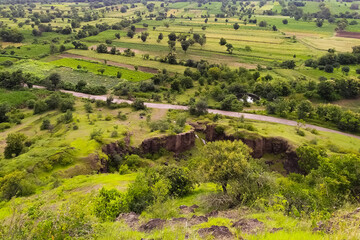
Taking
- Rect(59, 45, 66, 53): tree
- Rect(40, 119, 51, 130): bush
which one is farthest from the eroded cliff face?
Rect(59, 45, 66, 53): tree

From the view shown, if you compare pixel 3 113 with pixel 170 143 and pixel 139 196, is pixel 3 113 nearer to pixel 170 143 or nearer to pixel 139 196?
pixel 170 143

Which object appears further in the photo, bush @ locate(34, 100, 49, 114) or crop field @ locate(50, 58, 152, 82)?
crop field @ locate(50, 58, 152, 82)

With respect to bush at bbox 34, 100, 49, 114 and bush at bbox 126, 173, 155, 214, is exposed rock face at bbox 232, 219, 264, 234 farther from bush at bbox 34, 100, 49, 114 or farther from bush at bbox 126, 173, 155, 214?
bush at bbox 34, 100, 49, 114

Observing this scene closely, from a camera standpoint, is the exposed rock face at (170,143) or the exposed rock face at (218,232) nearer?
the exposed rock face at (218,232)

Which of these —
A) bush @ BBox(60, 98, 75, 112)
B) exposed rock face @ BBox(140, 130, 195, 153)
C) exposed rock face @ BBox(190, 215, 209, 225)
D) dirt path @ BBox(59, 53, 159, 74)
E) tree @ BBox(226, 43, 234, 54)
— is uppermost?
tree @ BBox(226, 43, 234, 54)

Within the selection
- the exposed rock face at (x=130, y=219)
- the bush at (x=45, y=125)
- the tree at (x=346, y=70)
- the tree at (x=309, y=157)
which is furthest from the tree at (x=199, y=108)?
the tree at (x=346, y=70)

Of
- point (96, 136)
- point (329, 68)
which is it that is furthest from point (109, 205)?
point (329, 68)

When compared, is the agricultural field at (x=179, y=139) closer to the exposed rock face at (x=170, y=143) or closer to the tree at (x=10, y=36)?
the exposed rock face at (x=170, y=143)
